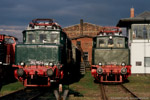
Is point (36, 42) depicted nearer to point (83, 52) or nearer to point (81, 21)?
point (83, 52)

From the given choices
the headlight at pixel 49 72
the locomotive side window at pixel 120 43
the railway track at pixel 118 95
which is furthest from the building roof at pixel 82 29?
the headlight at pixel 49 72

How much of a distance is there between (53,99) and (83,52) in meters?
23.1

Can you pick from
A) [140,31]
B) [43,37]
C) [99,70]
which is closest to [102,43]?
[99,70]

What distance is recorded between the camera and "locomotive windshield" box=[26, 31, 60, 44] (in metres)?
13.5

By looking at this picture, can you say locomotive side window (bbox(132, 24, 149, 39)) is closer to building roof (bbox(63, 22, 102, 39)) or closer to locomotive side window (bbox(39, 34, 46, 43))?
locomotive side window (bbox(39, 34, 46, 43))

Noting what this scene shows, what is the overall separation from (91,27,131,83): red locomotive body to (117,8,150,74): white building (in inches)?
273

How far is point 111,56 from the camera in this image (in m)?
15.0

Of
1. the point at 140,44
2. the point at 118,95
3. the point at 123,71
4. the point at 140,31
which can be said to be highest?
the point at 140,31

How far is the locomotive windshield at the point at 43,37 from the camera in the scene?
13461mm

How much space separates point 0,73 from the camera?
47.1ft

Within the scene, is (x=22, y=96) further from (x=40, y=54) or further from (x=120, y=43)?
(x=120, y=43)

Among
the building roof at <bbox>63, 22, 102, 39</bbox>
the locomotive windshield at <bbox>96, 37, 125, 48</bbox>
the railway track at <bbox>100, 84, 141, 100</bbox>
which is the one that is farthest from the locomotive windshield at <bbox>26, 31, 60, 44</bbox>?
the building roof at <bbox>63, 22, 102, 39</bbox>

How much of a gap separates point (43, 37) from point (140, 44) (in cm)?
1231

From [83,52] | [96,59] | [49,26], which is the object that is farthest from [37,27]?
[83,52]
